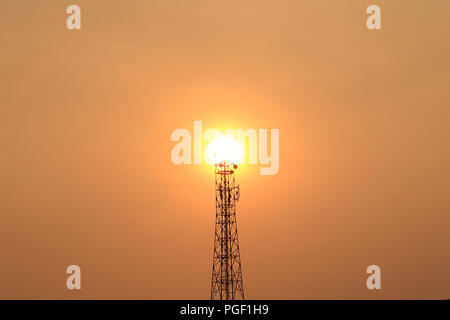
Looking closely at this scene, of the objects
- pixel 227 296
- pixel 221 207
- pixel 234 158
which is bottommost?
pixel 227 296
